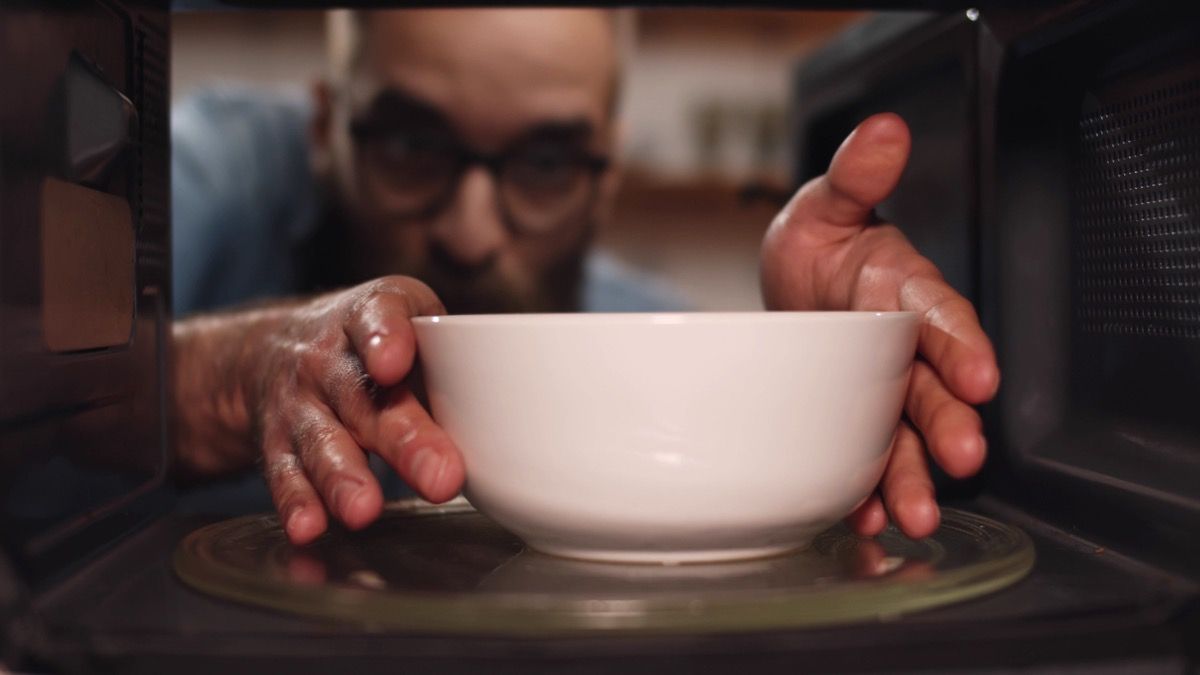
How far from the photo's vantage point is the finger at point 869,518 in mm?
484

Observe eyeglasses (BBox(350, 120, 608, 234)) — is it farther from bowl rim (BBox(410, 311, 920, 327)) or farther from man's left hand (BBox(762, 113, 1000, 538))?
bowl rim (BBox(410, 311, 920, 327))

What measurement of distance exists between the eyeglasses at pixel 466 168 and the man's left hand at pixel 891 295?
77 centimetres

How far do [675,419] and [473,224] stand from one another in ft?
Result: 3.57

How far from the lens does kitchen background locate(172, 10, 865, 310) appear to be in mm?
2730

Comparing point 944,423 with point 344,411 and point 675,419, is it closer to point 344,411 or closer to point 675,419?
point 675,419

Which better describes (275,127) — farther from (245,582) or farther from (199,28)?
(245,582)

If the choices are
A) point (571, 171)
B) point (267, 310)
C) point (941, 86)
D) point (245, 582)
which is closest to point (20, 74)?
point (245, 582)

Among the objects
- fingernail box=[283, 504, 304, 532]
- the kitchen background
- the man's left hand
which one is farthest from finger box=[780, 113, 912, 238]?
the kitchen background

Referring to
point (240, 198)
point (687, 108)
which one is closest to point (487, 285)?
point (240, 198)

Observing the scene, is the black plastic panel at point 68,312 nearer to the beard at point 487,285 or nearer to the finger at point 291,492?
the finger at point 291,492

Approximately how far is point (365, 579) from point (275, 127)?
57.9 inches

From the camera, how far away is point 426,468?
17.2 inches

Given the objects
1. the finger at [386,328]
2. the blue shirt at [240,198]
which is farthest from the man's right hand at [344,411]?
the blue shirt at [240,198]

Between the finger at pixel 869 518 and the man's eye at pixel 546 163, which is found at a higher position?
the man's eye at pixel 546 163
